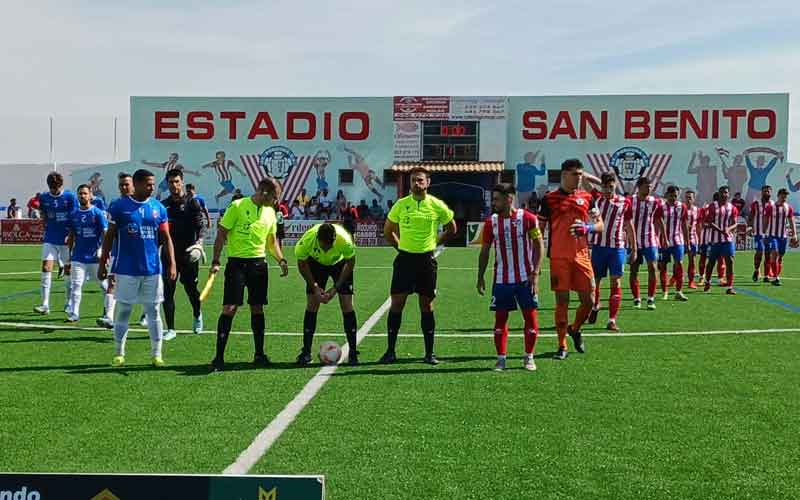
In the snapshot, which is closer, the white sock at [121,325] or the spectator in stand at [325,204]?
the white sock at [121,325]

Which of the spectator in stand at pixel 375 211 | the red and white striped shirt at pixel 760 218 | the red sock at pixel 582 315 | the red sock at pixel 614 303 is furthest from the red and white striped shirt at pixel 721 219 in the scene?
the spectator in stand at pixel 375 211

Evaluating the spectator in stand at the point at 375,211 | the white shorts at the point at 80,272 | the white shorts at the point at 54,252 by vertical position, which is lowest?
the white shorts at the point at 80,272

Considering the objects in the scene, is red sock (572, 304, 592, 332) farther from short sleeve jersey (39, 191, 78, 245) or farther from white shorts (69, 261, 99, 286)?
short sleeve jersey (39, 191, 78, 245)

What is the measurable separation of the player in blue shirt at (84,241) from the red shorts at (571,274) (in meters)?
6.37

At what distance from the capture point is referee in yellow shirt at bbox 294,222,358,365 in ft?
28.1

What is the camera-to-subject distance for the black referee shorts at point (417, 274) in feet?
29.3

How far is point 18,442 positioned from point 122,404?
1.24 meters

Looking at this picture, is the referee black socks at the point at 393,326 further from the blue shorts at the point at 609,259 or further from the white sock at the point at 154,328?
the blue shorts at the point at 609,259

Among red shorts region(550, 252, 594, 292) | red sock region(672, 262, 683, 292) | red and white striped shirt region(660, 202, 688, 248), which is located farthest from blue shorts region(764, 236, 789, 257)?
red shorts region(550, 252, 594, 292)

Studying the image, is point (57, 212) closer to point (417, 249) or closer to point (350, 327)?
point (350, 327)

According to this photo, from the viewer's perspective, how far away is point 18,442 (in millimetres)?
5578

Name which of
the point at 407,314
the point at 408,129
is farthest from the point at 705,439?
the point at 408,129

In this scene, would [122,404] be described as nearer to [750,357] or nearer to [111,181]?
[750,357]

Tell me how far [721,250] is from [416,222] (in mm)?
11155
